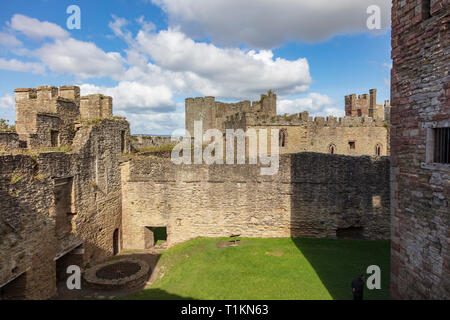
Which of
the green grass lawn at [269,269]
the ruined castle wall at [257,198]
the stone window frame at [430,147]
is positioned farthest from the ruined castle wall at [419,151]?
the ruined castle wall at [257,198]

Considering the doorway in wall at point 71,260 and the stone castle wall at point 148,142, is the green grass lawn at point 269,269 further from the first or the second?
the stone castle wall at point 148,142

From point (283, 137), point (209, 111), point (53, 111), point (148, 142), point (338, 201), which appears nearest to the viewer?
point (53, 111)

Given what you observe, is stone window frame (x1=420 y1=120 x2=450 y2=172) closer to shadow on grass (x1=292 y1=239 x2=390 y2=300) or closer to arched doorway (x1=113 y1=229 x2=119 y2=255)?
shadow on grass (x1=292 y1=239 x2=390 y2=300)

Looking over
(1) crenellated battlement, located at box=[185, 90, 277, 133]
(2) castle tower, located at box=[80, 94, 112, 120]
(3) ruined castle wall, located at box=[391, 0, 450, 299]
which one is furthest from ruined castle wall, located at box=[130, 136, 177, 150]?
(3) ruined castle wall, located at box=[391, 0, 450, 299]

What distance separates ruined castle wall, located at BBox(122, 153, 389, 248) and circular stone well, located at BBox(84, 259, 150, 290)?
318cm

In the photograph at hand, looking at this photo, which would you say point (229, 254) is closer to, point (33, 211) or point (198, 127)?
point (33, 211)

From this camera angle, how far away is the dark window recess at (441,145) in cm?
581

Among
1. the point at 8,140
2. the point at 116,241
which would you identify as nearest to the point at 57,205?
the point at 8,140

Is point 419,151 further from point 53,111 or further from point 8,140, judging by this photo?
point 53,111

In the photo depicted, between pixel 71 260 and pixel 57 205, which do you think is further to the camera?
pixel 71 260

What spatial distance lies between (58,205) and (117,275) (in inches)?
159

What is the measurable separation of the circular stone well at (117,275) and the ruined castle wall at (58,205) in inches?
42.5

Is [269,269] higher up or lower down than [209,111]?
lower down

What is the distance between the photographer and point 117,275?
42.3 feet
